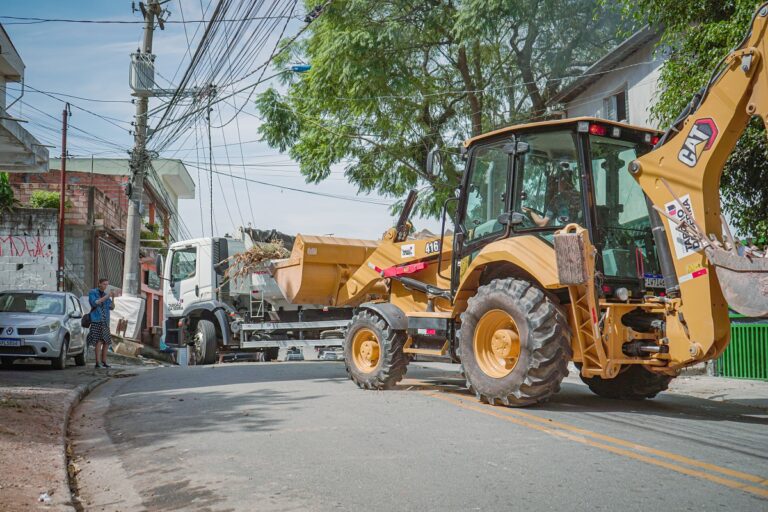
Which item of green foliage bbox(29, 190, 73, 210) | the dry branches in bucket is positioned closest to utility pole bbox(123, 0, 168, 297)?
green foliage bbox(29, 190, 73, 210)

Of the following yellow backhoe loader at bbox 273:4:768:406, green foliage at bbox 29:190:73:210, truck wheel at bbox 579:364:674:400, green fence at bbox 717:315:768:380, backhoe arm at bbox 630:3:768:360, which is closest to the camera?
backhoe arm at bbox 630:3:768:360

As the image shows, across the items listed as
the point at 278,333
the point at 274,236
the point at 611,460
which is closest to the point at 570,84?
the point at 274,236

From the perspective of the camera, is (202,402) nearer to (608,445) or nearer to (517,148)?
(517,148)

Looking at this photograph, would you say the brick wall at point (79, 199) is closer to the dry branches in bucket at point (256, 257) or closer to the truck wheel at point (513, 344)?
the dry branches in bucket at point (256, 257)

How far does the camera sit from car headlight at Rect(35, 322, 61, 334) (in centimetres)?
1575

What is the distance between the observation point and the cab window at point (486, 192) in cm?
941

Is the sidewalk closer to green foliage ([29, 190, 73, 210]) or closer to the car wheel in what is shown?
the car wheel

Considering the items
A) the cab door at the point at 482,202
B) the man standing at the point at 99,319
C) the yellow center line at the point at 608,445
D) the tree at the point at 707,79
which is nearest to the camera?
the yellow center line at the point at 608,445

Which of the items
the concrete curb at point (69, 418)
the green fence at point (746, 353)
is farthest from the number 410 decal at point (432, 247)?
the green fence at point (746, 353)

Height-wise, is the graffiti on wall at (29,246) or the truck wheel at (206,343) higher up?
the graffiti on wall at (29,246)

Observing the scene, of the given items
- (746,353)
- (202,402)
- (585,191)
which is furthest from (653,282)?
(746,353)

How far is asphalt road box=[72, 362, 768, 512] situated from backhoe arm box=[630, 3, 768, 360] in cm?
110

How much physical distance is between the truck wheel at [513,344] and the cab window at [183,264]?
11.2m

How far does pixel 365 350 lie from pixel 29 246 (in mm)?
20111
